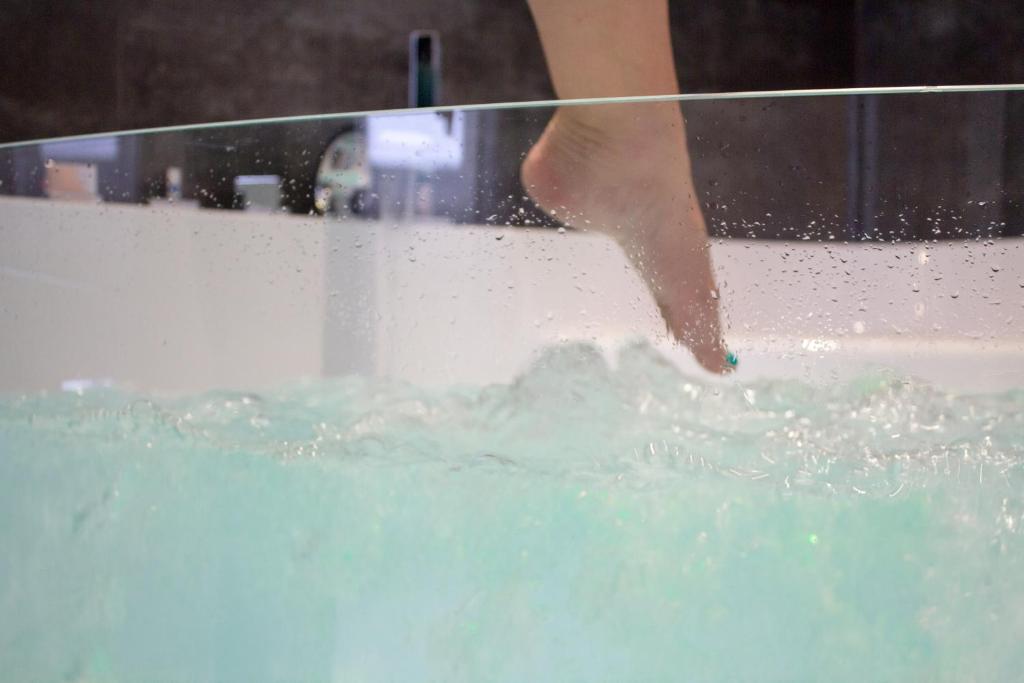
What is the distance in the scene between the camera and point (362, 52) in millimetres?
2330

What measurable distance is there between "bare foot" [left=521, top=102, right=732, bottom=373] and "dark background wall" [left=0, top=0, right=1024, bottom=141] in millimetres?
1727

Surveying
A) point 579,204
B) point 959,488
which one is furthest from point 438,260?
point 959,488

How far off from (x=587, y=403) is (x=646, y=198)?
114 millimetres

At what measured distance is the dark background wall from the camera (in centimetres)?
209

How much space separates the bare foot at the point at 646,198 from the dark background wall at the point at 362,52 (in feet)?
5.66

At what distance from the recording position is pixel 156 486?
0.67 metres

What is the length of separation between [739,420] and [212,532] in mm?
309

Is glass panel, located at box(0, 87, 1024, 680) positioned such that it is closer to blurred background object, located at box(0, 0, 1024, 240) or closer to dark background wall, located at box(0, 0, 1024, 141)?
blurred background object, located at box(0, 0, 1024, 240)

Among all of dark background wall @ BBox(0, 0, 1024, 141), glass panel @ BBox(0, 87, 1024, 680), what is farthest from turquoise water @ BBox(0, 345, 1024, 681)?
dark background wall @ BBox(0, 0, 1024, 141)

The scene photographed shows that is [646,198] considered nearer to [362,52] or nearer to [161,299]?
[161,299]

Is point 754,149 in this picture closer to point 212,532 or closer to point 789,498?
point 789,498

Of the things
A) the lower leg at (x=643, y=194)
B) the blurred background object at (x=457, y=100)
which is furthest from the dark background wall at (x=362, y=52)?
the lower leg at (x=643, y=194)

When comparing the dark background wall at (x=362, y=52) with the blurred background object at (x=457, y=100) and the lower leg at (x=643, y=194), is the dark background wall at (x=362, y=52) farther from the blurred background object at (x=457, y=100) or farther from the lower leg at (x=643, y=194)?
the lower leg at (x=643, y=194)

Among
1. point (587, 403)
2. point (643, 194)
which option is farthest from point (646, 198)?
point (587, 403)
